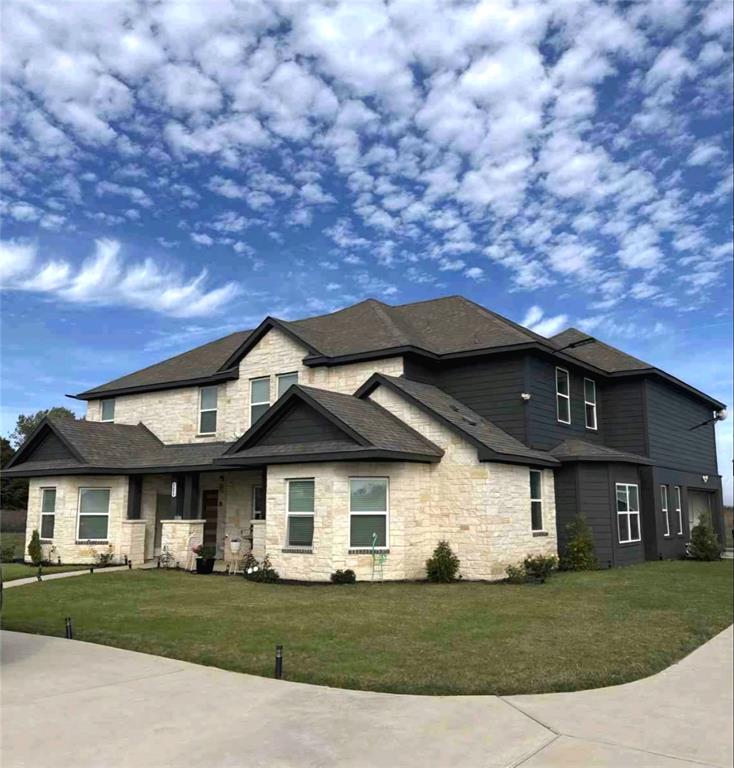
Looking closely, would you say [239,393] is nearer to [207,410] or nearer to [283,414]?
[207,410]

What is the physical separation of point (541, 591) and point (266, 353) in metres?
11.5

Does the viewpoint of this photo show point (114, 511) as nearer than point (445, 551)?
No

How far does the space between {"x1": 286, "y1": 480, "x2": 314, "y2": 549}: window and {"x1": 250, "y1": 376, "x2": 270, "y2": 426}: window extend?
5580 millimetres

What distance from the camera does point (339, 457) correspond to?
49.5 feet

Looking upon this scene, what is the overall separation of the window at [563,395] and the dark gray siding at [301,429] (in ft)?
25.8

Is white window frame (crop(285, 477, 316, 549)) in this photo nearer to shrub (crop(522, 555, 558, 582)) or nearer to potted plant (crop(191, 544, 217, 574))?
potted plant (crop(191, 544, 217, 574))

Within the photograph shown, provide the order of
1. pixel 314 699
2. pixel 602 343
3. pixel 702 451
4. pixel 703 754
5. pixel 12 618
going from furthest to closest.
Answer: pixel 702 451 → pixel 602 343 → pixel 12 618 → pixel 314 699 → pixel 703 754

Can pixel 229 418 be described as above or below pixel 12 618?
above

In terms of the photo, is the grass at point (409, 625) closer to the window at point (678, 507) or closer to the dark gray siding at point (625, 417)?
the dark gray siding at point (625, 417)

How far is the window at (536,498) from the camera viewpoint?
59.0 ft

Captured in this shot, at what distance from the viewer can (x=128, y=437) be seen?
2341 cm

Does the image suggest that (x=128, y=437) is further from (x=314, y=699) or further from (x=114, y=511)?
(x=314, y=699)

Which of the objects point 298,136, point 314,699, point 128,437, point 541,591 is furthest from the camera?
point 128,437

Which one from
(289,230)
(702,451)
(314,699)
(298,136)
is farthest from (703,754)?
(702,451)
